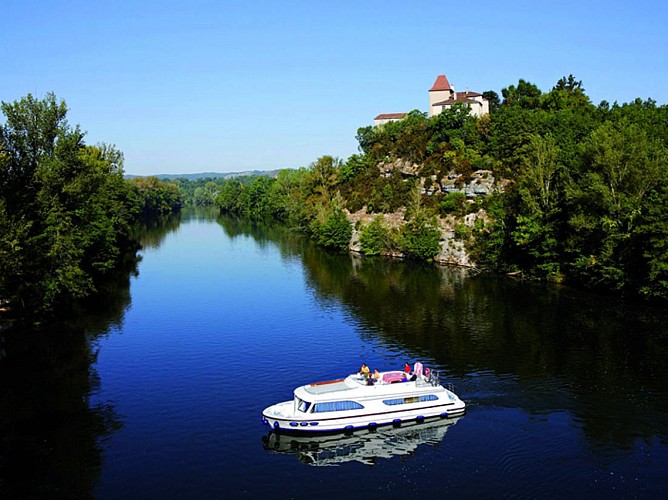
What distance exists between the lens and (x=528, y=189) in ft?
266

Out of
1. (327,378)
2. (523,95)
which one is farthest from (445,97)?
(327,378)

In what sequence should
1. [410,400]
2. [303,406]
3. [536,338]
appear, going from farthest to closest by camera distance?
1. [536,338]
2. [410,400]
3. [303,406]

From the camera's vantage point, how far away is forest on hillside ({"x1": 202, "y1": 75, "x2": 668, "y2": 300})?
213 ft

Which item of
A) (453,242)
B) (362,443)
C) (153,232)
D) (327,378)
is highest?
(453,242)

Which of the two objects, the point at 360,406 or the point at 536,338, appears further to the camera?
the point at 536,338

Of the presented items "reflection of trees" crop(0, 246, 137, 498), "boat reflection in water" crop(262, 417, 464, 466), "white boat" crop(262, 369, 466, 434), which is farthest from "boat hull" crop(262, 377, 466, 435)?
"reflection of trees" crop(0, 246, 137, 498)

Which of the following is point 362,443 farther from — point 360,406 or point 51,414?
point 51,414

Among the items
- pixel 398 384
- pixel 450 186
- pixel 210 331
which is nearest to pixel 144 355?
pixel 210 331

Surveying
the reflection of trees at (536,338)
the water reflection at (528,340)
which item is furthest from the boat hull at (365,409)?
the reflection of trees at (536,338)

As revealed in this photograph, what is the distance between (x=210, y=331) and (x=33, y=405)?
65.7ft

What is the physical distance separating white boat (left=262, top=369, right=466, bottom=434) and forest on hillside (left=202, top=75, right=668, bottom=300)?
107ft

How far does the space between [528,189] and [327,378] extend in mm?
48834

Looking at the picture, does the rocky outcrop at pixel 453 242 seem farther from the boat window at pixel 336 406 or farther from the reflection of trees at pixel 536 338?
the boat window at pixel 336 406

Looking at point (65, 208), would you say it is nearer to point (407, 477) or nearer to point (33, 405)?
point (33, 405)
